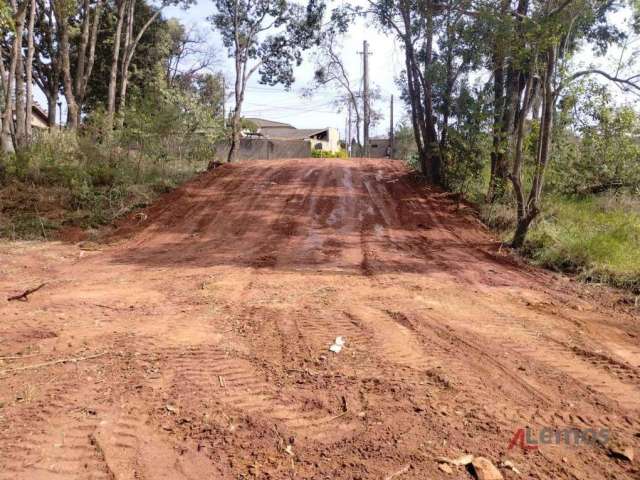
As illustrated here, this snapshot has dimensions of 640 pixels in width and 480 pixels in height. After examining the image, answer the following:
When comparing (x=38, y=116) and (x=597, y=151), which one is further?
(x=38, y=116)

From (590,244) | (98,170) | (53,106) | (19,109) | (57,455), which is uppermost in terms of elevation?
(53,106)

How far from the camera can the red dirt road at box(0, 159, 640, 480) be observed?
265 centimetres

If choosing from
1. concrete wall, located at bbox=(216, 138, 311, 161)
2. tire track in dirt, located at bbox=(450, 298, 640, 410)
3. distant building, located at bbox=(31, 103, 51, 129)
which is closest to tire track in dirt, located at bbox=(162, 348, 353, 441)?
tire track in dirt, located at bbox=(450, 298, 640, 410)

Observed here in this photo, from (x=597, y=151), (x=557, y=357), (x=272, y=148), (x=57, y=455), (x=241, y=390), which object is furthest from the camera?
(x=272, y=148)

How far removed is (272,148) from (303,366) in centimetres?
2969

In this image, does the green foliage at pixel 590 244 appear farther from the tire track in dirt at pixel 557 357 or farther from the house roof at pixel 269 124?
the house roof at pixel 269 124

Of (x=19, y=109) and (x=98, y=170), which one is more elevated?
(x=19, y=109)

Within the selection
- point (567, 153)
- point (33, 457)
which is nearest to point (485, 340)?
point (33, 457)

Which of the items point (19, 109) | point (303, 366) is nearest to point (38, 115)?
point (19, 109)

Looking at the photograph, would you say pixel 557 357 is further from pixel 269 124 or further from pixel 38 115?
pixel 269 124

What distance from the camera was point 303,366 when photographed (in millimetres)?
3684

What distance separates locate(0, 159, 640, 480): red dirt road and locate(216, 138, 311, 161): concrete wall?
25186 millimetres

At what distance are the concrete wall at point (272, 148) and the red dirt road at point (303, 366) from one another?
82.6 ft

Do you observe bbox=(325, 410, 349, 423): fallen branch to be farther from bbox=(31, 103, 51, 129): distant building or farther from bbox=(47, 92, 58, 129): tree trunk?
bbox=(31, 103, 51, 129): distant building
